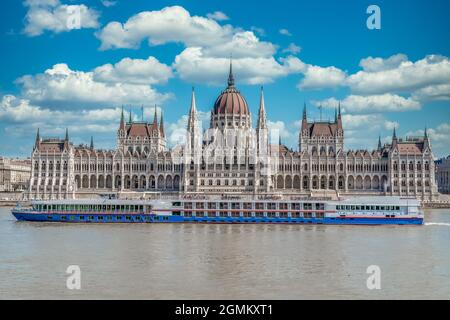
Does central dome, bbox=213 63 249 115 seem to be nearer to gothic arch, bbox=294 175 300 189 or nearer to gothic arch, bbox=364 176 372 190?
gothic arch, bbox=294 175 300 189

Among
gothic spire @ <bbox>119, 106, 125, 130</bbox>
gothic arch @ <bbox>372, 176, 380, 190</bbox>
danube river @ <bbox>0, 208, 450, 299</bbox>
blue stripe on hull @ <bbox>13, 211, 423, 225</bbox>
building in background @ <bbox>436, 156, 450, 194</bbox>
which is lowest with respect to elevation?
danube river @ <bbox>0, 208, 450, 299</bbox>

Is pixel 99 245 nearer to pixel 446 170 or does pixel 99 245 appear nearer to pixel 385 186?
pixel 385 186

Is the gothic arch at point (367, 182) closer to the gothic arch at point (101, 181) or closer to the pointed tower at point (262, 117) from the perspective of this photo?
the pointed tower at point (262, 117)

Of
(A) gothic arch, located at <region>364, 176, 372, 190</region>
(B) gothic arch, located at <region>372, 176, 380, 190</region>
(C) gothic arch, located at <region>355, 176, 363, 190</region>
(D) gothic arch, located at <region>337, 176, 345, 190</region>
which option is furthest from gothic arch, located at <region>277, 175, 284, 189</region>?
(B) gothic arch, located at <region>372, 176, 380, 190</region>

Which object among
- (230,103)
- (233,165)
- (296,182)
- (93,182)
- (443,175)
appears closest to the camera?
(233,165)

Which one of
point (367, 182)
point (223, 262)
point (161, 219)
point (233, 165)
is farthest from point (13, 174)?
point (223, 262)

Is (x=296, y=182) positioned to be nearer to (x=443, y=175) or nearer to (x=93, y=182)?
(x=93, y=182)

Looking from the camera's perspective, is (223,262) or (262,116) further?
(262,116)
